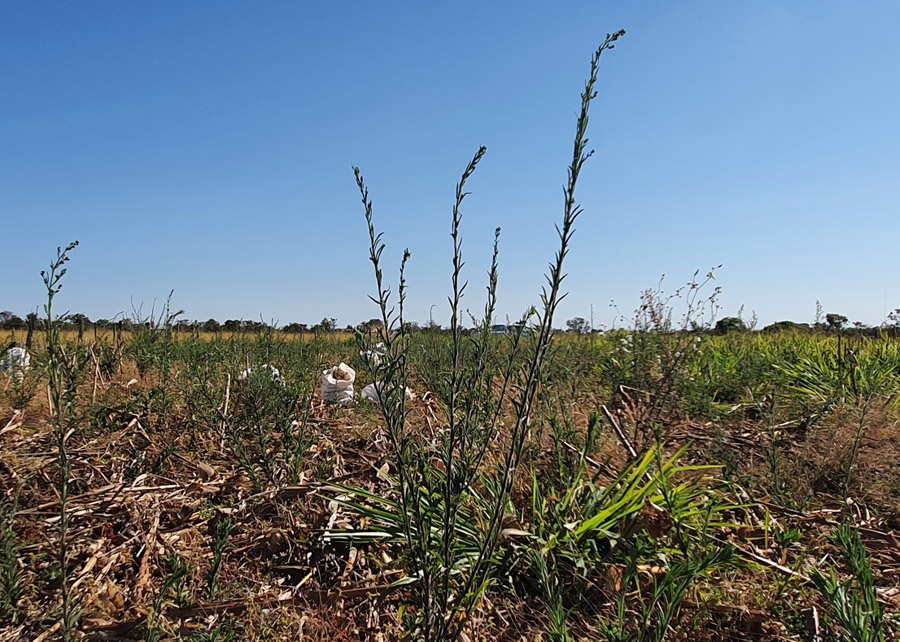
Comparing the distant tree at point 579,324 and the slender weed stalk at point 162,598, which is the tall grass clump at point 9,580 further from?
the distant tree at point 579,324

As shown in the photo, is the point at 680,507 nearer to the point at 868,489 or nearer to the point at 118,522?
the point at 868,489

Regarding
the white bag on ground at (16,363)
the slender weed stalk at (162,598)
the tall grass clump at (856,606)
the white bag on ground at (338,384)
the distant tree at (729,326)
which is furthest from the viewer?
the distant tree at (729,326)

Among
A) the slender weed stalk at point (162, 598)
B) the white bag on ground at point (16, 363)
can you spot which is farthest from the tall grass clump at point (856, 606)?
the white bag on ground at point (16, 363)

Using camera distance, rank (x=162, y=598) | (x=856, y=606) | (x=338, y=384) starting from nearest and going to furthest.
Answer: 1. (x=856, y=606)
2. (x=162, y=598)
3. (x=338, y=384)

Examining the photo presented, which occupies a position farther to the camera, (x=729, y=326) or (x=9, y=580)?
(x=729, y=326)

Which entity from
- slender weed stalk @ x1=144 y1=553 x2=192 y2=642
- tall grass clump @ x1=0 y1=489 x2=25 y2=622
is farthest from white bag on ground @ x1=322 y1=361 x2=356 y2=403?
tall grass clump @ x1=0 y1=489 x2=25 y2=622

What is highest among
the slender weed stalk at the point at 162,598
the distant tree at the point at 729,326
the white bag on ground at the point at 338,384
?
the distant tree at the point at 729,326

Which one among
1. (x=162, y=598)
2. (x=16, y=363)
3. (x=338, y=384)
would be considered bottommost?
(x=162, y=598)

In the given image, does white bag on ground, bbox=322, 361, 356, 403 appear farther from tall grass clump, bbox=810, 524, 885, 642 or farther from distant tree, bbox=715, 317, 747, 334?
distant tree, bbox=715, 317, 747, 334

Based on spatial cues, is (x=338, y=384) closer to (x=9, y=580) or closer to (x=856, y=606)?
(x=9, y=580)

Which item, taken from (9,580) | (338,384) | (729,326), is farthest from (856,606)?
(729,326)

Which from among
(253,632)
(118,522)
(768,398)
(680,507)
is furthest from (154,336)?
(768,398)

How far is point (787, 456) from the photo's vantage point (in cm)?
348

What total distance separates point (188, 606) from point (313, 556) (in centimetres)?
51
